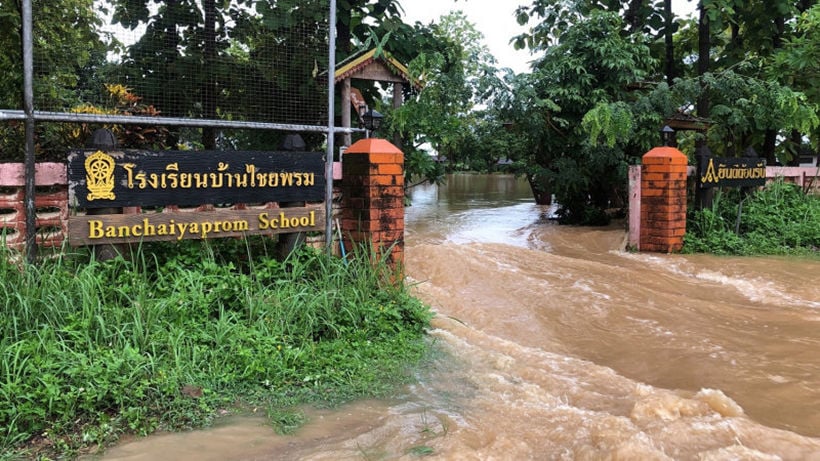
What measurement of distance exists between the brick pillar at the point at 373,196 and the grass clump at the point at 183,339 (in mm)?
356

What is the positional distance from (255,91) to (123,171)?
1565 millimetres

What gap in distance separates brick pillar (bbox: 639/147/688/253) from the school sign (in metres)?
5.57

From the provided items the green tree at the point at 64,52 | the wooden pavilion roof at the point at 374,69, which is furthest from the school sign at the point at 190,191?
the wooden pavilion roof at the point at 374,69

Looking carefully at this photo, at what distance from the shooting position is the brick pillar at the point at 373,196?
537 centimetres

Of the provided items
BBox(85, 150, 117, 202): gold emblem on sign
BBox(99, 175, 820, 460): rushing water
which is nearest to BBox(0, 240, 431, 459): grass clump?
BBox(99, 175, 820, 460): rushing water

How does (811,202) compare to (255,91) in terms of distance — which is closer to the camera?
(255,91)

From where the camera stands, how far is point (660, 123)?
10.8 meters

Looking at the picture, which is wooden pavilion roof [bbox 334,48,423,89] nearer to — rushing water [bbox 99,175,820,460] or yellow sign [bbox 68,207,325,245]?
rushing water [bbox 99,175,820,460]

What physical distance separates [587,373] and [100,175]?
3.56 m

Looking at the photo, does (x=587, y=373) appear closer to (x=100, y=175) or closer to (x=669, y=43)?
(x=100, y=175)

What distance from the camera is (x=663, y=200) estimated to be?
351 inches

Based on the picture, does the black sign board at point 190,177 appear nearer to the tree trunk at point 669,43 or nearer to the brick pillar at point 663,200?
the brick pillar at point 663,200

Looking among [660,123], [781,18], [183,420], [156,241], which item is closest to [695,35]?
[781,18]

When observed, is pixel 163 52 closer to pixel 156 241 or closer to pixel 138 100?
pixel 138 100
